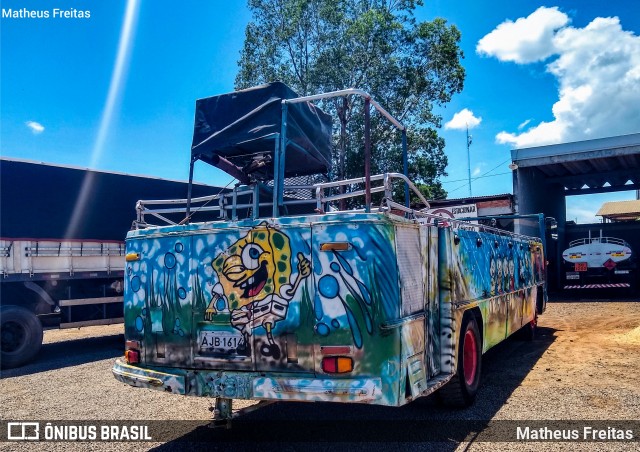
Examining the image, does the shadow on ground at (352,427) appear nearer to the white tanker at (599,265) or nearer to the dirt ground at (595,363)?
the dirt ground at (595,363)

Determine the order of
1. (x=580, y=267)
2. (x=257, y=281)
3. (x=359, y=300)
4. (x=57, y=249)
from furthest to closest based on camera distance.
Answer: (x=580, y=267), (x=57, y=249), (x=257, y=281), (x=359, y=300)

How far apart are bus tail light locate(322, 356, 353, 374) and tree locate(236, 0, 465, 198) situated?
14921 millimetres

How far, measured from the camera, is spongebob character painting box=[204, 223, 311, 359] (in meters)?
4.21

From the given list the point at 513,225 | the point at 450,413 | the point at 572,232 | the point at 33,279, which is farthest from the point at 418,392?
the point at 572,232

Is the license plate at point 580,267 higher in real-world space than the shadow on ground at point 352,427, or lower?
higher

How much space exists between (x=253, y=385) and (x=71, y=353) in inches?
291

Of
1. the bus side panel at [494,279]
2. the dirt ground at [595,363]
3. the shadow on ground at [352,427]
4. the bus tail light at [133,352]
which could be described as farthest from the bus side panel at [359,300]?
the dirt ground at [595,363]

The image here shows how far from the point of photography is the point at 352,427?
16.7 ft

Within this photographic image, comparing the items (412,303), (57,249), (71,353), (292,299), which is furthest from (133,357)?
(71,353)

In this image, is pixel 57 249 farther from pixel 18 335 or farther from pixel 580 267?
pixel 580 267

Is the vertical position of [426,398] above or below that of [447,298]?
below

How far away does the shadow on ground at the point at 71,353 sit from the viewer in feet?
28.1

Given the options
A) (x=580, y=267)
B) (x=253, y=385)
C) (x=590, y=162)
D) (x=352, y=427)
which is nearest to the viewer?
(x=253, y=385)

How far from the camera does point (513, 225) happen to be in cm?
1844
